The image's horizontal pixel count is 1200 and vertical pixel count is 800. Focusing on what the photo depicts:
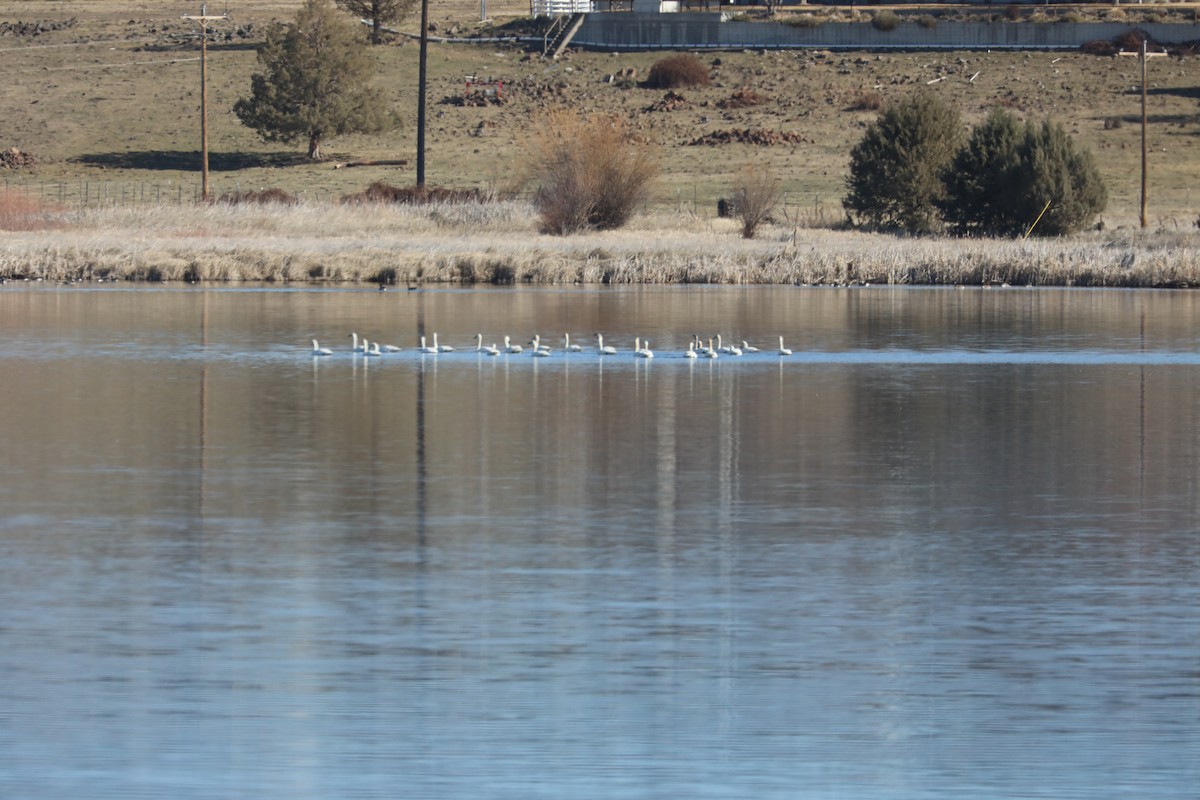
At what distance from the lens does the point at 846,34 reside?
3575 inches

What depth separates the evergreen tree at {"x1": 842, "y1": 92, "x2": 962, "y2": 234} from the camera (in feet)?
166

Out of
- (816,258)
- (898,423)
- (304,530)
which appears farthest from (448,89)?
(304,530)

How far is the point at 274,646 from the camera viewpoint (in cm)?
991

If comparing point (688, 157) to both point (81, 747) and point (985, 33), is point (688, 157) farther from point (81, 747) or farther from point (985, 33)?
point (81, 747)

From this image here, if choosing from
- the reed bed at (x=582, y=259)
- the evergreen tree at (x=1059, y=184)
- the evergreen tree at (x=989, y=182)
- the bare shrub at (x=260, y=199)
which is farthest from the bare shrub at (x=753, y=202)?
the bare shrub at (x=260, y=199)

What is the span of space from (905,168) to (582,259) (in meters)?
13.8

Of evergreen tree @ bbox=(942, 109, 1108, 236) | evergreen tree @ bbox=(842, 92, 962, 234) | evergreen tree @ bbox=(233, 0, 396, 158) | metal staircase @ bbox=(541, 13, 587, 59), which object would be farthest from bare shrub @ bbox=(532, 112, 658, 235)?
metal staircase @ bbox=(541, 13, 587, 59)

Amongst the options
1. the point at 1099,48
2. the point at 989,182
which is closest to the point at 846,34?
the point at 1099,48

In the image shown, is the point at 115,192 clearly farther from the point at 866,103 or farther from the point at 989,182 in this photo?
the point at 866,103

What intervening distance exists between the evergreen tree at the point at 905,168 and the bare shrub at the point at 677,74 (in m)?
32.3

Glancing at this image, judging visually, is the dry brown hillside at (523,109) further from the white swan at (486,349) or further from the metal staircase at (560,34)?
the white swan at (486,349)

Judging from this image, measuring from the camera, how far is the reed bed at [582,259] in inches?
1535

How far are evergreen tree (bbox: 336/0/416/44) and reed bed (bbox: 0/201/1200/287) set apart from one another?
1974 inches

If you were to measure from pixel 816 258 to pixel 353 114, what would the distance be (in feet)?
131
